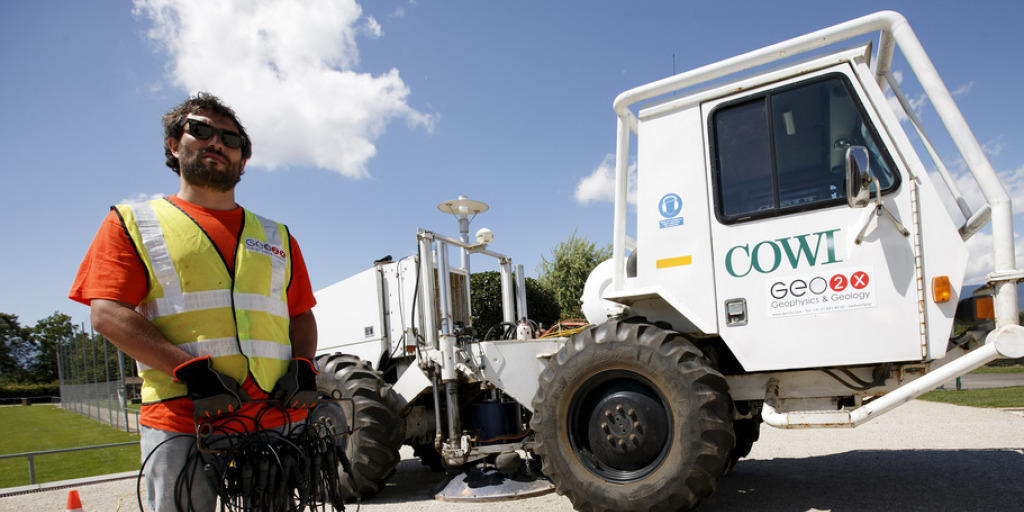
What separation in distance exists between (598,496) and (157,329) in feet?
9.48

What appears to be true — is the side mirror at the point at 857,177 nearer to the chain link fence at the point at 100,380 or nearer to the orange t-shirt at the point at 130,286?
the orange t-shirt at the point at 130,286

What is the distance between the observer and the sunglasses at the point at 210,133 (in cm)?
219

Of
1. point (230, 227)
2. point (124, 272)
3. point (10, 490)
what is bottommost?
point (10, 490)

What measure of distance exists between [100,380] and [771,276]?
80.9 feet

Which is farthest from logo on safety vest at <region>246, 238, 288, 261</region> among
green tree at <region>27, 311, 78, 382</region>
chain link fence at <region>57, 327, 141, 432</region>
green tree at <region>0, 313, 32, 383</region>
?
green tree at <region>0, 313, 32, 383</region>

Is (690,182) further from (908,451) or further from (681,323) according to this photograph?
(908,451)

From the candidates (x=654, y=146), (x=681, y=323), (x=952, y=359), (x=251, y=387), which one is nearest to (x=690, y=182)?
(x=654, y=146)

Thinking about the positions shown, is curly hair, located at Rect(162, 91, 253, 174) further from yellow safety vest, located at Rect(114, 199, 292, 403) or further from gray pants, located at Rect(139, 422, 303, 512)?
gray pants, located at Rect(139, 422, 303, 512)

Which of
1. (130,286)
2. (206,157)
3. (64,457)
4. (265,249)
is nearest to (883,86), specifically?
(265,249)

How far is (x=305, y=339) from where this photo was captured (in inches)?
99.2

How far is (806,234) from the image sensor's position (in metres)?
3.76

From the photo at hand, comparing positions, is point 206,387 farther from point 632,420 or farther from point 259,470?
point 632,420

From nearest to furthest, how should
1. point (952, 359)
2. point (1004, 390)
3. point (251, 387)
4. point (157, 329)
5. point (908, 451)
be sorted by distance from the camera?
1. point (157, 329)
2. point (251, 387)
3. point (952, 359)
4. point (908, 451)
5. point (1004, 390)

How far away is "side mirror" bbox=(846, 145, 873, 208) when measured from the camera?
10.7 feet
